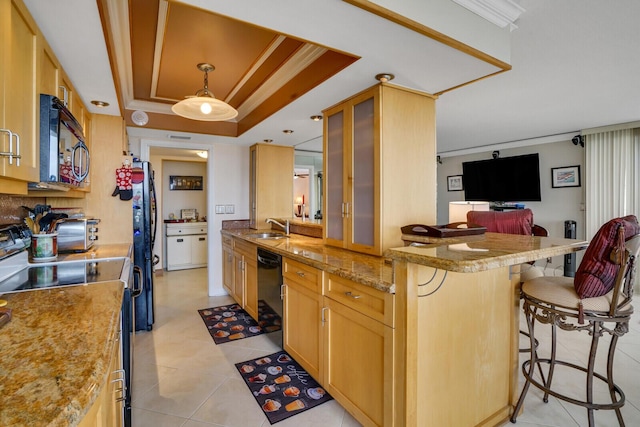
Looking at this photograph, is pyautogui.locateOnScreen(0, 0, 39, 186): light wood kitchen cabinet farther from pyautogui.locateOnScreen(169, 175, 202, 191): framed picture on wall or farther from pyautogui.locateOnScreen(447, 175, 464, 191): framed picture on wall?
pyautogui.locateOnScreen(447, 175, 464, 191): framed picture on wall

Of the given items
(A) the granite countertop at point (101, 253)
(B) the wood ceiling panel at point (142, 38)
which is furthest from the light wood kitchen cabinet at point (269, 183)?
(A) the granite countertop at point (101, 253)

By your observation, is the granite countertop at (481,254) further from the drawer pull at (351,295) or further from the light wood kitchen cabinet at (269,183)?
the light wood kitchen cabinet at (269,183)

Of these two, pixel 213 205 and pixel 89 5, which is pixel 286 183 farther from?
pixel 89 5

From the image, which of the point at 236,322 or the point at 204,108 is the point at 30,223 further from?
the point at 236,322

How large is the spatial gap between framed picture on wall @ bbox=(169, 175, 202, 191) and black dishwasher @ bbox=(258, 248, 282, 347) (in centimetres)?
396

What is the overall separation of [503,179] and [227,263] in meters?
4.90

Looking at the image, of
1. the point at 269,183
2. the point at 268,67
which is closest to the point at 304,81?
the point at 268,67

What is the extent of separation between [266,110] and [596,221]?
4.89m

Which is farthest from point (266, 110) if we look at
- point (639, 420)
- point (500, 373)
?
point (639, 420)

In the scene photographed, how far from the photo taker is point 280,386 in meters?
2.17

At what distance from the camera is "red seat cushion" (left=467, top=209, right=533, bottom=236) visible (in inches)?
112

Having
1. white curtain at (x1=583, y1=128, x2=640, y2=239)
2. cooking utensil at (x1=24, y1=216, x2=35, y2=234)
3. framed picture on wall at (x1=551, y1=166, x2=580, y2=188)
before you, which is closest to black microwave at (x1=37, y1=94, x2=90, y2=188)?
cooking utensil at (x1=24, y1=216, x2=35, y2=234)

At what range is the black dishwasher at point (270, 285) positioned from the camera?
8.49 feet

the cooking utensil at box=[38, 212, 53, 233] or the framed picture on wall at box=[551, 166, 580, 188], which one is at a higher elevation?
the framed picture on wall at box=[551, 166, 580, 188]
